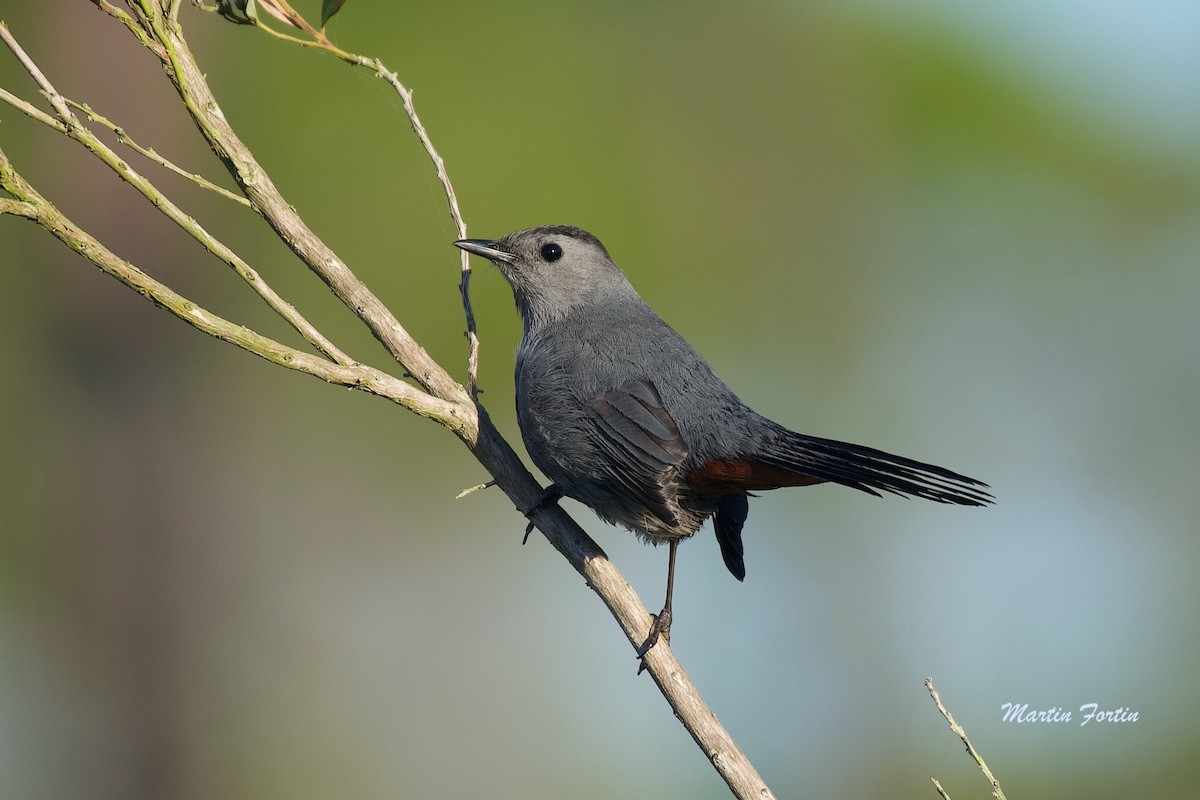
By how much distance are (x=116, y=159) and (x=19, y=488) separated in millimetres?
7282

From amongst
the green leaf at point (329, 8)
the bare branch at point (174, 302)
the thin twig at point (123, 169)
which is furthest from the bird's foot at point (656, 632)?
the green leaf at point (329, 8)

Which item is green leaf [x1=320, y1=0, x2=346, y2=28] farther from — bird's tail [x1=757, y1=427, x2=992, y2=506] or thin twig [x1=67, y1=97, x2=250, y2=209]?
bird's tail [x1=757, y1=427, x2=992, y2=506]

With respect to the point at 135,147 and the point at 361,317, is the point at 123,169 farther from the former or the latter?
the point at 361,317

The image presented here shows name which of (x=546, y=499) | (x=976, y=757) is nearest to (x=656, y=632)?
(x=546, y=499)

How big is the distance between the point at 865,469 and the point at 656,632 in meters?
0.58

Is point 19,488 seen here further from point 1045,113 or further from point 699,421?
point 1045,113

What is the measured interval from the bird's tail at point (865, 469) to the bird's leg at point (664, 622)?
1.47 ft

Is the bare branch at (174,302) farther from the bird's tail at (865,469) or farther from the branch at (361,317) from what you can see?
the bird's tail at (865,469)

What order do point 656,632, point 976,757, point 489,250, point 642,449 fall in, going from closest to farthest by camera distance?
point 976,757
point 656,632
point 642,449
point 489,250

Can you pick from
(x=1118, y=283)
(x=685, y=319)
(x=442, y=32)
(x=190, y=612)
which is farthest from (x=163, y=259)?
(x=1118, y=283)

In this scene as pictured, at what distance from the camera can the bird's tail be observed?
6.86 ft

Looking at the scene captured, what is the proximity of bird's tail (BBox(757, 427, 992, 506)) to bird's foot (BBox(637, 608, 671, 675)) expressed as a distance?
45 centimetres

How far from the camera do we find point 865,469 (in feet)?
7.55

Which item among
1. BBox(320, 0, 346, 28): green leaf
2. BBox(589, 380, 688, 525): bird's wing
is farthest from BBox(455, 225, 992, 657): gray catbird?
BBox(320, 0, 346, 28): green leaf
